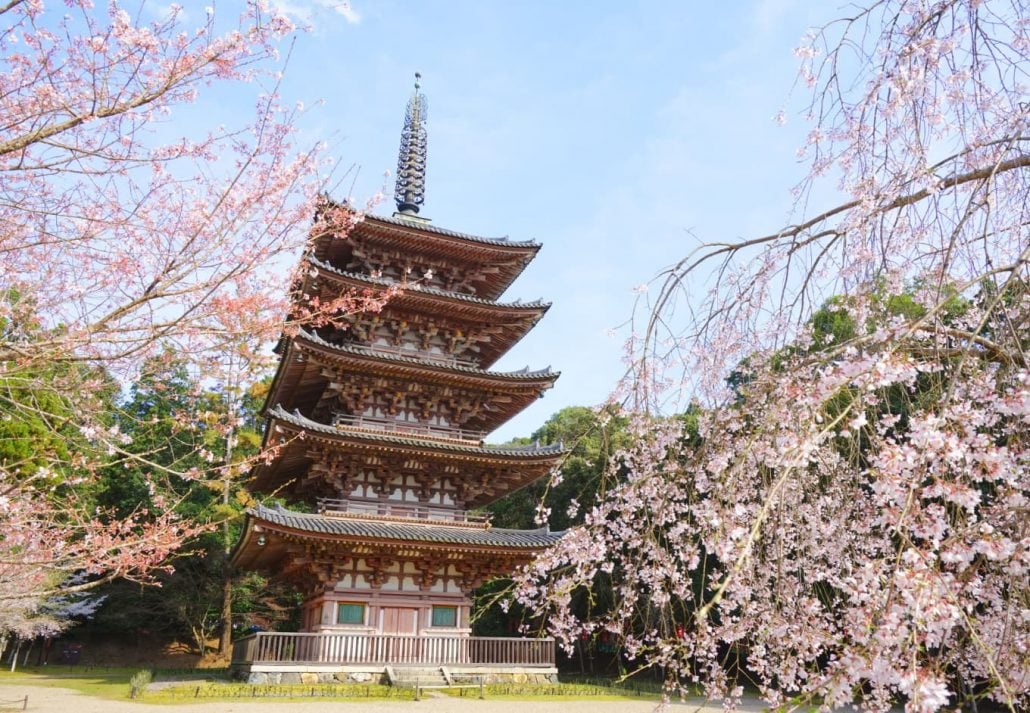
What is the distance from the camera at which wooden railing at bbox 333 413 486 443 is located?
1493cm

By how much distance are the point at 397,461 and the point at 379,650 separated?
3697mm

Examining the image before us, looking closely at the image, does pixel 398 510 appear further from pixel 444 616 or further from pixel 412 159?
pixel 412 159

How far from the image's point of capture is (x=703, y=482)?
4.48 meters

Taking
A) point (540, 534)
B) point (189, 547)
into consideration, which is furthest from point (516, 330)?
point (189, 547)

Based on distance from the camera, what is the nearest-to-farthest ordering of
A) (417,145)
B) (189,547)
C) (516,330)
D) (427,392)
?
(427,392) < (516,330) < (417,145) < (189,547)

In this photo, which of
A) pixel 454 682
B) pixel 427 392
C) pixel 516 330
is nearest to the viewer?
pixel 454 682

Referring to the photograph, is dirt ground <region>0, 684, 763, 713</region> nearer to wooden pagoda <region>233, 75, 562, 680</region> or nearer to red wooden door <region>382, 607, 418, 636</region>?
wooden pagoda <region>233, 75, 562, 680</region>

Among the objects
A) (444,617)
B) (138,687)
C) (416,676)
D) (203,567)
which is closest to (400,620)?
(444,617)

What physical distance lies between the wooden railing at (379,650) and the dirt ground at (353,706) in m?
1.32

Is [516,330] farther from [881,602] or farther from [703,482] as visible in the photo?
[881,602]

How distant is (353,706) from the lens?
38.2 feet

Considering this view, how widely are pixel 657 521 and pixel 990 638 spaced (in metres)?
2.37

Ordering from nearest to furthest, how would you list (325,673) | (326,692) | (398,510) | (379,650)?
(326,692) → (325,673) → (379,650) → (398,510)

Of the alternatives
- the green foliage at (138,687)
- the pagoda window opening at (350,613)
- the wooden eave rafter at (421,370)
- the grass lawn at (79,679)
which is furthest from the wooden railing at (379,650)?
the wooden eave rafter at (421,370)
